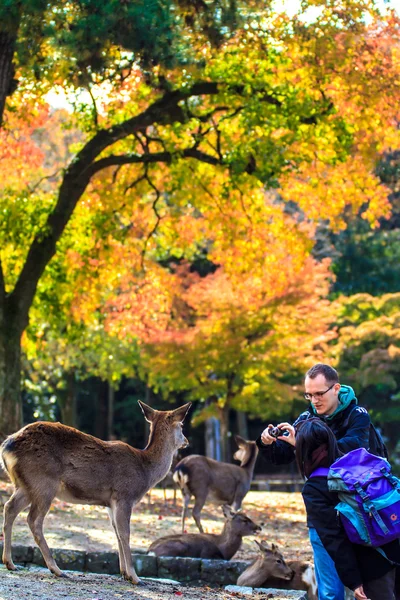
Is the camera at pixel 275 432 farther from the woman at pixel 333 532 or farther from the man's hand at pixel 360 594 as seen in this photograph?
the man's hand at pixel 360 594

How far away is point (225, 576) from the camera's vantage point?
8.97m

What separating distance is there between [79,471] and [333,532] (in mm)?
3120

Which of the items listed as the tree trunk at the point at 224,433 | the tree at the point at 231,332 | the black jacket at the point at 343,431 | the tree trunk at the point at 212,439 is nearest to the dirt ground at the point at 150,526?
the tree trunk at the point at 224,433

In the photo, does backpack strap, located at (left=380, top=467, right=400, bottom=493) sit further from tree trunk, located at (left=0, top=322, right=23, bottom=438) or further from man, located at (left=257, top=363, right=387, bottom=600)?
tree trunk, located at (left=0, top=322, right=23, bottom=438)

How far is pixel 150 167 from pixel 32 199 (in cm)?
263

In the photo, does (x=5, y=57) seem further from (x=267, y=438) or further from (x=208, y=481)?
(x=267, y=438)

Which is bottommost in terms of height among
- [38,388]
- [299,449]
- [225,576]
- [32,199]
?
[225,576]

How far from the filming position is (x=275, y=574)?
8305 millimetres

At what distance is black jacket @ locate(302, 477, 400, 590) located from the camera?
4801 millimetres

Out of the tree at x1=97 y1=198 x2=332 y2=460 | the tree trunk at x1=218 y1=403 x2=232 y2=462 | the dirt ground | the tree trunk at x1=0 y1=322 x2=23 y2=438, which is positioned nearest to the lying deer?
the dirt ground

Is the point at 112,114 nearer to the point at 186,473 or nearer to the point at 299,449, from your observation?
the point at 186,473

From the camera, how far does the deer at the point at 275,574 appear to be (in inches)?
328

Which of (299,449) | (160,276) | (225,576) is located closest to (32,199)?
(160,276)

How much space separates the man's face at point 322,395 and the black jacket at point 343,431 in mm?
90
